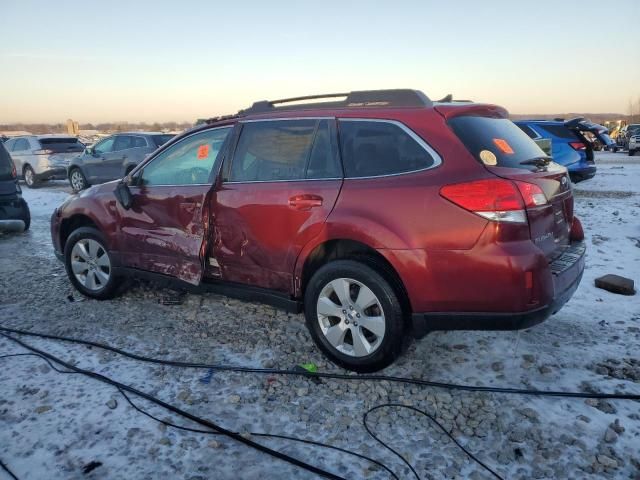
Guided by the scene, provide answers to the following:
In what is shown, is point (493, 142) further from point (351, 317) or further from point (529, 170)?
point (351, 317)

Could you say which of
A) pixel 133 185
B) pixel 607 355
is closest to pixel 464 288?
pixel 607 355

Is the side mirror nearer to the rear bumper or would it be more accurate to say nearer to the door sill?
the door sill

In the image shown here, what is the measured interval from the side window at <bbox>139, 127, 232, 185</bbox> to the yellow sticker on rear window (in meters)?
2.06

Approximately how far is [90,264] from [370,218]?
313cm

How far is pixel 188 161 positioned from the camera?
429 cm

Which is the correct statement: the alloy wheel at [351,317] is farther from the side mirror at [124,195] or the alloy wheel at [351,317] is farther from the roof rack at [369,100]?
the side mirror at [124,195]

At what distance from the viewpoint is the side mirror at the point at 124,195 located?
444 centimetres

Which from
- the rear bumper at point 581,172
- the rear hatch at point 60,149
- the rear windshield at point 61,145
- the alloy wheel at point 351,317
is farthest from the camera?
the rear windshield at point 61,145

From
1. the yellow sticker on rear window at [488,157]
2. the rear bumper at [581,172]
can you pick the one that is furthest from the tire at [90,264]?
the rear bumper at [581,172]

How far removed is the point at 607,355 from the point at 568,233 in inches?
35.8

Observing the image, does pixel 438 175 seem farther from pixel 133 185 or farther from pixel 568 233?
pixel 133 185

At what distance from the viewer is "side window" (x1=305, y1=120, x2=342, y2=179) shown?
A: 3.36 metres

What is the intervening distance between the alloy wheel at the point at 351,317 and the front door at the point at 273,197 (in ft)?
1.19

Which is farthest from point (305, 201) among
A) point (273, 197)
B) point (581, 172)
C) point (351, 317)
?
point (581, 172)
